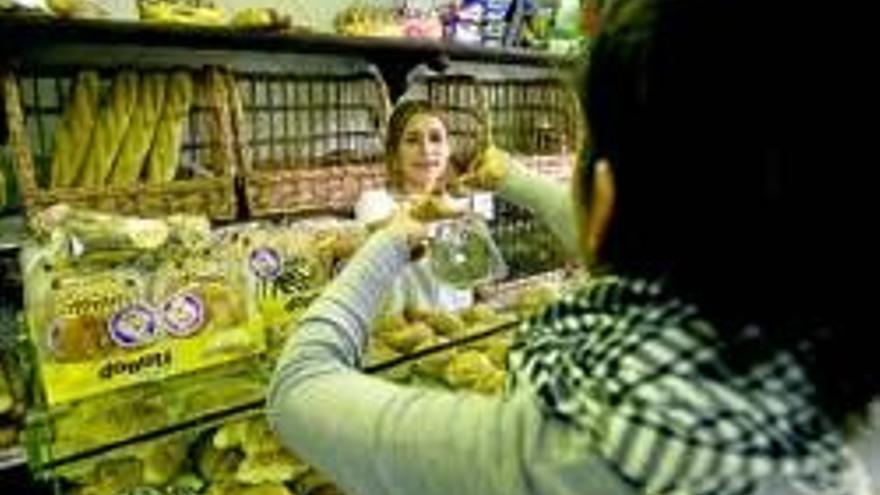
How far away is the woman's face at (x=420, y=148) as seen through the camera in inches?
66.2

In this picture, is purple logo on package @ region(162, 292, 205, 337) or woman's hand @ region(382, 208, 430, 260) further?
purple logo on package @ region(162, 292, 205, 337)

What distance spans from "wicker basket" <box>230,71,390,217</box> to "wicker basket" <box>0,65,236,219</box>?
4cm

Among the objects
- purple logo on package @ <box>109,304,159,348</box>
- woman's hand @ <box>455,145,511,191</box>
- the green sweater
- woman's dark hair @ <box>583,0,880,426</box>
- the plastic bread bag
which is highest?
woman's dark hair @ <box>583,0,880,426</box>

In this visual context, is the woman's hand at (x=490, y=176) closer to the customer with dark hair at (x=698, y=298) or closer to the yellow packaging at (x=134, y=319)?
the yellow packaging at (x=134, y=319)

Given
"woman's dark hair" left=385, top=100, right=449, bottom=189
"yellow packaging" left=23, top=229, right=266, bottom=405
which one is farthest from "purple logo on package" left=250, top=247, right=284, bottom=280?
"woman's dark hair" left=385, top=100, right=449, bottom=189

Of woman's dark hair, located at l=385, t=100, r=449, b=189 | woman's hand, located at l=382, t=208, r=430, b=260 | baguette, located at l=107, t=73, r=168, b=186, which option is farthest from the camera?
woman's dark hair, located at l=385, t=100, r=449, b=189

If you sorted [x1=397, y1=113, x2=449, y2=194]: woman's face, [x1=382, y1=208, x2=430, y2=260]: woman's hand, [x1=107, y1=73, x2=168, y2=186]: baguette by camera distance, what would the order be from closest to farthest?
[x1=382, y1=208, x2=430, y2=260]: woman's hand
[x1=107, y1=73, x2=168, y2=186]: baguette
[x1=397, y1=113, x2=449, y2=194]: woman's face

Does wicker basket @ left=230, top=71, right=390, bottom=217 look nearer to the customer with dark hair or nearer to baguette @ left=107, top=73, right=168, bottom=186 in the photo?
baguette @ left=107, top=73, right=168, bottom=186

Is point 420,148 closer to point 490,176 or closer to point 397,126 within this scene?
point 397,126

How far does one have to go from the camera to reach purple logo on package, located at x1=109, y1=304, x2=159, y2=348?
119 centimetres

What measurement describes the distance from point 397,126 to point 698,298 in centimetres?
147

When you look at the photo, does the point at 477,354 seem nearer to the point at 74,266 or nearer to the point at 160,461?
the point at 160,461

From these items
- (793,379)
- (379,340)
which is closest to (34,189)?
(379,340)

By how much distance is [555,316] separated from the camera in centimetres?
54
